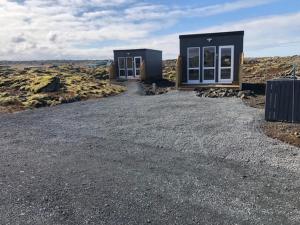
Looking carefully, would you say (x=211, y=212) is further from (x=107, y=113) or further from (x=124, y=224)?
(x=107, y=113)

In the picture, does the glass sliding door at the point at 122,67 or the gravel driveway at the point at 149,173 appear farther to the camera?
the glass sliding door at the point at 122,67

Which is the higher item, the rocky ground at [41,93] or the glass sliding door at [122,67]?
the glass sliding door at [122,67]

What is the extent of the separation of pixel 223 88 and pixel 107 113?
34.3 feet

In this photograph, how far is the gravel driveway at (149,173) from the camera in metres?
6.27

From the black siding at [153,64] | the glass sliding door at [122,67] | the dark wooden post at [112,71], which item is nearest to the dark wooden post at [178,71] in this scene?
the black siding at [153,64]

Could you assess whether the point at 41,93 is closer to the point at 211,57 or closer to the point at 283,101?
the point at 211,57

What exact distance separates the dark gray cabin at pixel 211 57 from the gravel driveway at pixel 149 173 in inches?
459

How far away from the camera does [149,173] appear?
8.30 meters

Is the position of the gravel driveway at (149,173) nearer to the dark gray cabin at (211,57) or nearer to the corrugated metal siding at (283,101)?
the corrugated metal siding at (283,101)

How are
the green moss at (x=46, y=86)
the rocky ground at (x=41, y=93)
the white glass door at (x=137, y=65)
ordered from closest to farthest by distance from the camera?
the rocky ground at (x=41, y=93), the green moss at (x=46, y=86), the white glass door at (x=137, y=65)

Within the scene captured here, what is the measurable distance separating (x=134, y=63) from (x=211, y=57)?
13.1 metres

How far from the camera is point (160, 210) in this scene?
6363 mm

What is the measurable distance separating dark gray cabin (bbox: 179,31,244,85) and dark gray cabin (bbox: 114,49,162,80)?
998 cm

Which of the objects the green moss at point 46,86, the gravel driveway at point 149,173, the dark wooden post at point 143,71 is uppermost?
the dark wooden post at point 143,71
